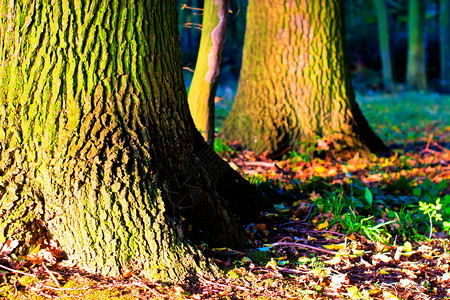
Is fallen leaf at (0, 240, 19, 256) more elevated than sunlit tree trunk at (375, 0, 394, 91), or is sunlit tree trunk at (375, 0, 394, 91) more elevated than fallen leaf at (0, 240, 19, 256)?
Answer: sunlit tree trunk at (375, 0, 394, 91)

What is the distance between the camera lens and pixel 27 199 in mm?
2389

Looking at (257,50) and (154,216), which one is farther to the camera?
(257,50)

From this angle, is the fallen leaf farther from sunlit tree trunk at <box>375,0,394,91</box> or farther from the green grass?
sunlit tree trunk at <box>375,0,394,91</box>

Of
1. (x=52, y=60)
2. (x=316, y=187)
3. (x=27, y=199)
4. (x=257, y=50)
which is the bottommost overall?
(x=316, y=187)

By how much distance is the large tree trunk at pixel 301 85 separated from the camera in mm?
5477

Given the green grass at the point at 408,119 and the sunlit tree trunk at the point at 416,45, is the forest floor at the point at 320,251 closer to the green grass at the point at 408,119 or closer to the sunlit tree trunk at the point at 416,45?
the green grass at the point at 408,119

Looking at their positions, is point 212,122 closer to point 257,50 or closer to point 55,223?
point 257,50

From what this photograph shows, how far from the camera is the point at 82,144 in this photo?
240 cm

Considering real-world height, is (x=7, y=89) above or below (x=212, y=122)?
above

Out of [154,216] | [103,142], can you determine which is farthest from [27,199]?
[154,216]

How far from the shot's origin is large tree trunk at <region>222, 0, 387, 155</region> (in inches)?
216

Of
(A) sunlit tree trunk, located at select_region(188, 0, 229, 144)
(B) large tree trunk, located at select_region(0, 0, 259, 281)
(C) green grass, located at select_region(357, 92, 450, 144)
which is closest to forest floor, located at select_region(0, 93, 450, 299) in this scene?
(B) large tree trunk, located at select_region(0, 0, 259, 281)

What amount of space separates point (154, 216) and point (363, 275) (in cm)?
135

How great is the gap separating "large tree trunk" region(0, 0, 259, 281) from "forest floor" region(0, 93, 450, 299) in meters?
0.16
